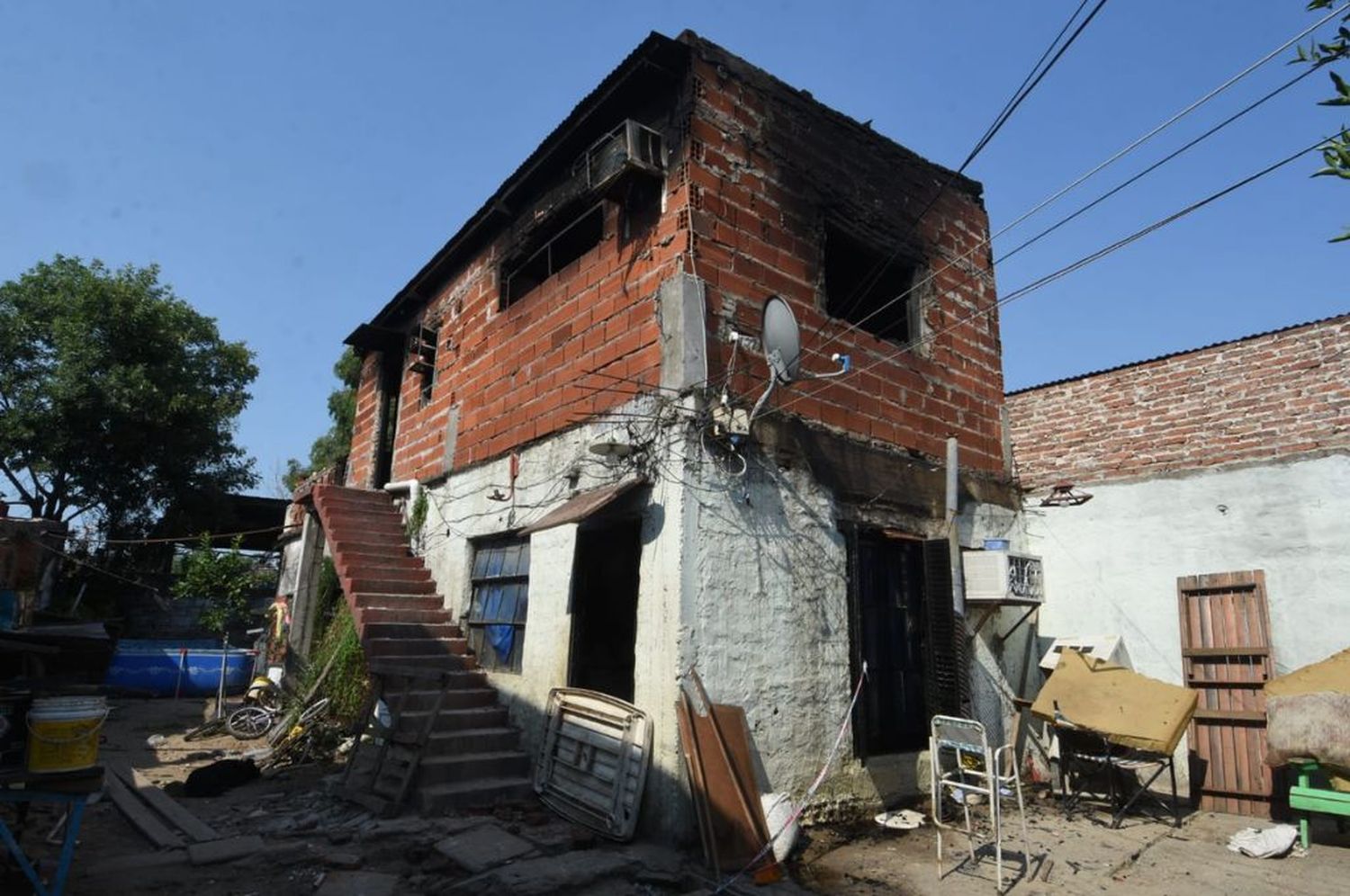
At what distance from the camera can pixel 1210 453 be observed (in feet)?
26.2

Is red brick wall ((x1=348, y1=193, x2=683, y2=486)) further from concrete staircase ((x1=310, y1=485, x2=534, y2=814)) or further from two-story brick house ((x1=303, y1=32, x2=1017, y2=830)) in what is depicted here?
concrete staircase ((x1=310, y1=485, x2=534, y2=814))

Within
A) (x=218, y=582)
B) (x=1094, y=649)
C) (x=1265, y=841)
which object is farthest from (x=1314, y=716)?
(x=218, y=582)

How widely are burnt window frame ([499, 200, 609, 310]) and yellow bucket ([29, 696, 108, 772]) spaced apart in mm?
5455

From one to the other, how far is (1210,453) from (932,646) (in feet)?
12.8

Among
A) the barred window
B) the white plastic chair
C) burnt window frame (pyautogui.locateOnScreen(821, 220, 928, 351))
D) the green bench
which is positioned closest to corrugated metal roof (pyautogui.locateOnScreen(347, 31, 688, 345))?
burnt window frame (pyautogui.locateOnScreen(821, 220, 928, 351))

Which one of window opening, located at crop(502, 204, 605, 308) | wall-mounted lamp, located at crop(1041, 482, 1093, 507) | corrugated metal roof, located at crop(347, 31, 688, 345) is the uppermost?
corrugated metal roof, located at crop(347, 31, 688, 345)

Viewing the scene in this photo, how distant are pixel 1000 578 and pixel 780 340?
3.38 m

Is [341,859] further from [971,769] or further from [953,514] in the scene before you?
[953,514]

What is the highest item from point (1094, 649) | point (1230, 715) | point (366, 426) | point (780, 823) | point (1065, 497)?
point (366, 426)

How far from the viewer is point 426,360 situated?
1099 centimetres

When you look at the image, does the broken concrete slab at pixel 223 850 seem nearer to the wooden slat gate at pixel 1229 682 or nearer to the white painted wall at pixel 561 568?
the white painted wall at pixel 561 568

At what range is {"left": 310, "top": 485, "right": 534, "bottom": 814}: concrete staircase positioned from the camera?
6.23 meters

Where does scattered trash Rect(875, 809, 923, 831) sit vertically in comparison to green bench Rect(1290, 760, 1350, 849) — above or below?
below

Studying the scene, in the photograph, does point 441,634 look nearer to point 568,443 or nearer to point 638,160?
point 568,443
